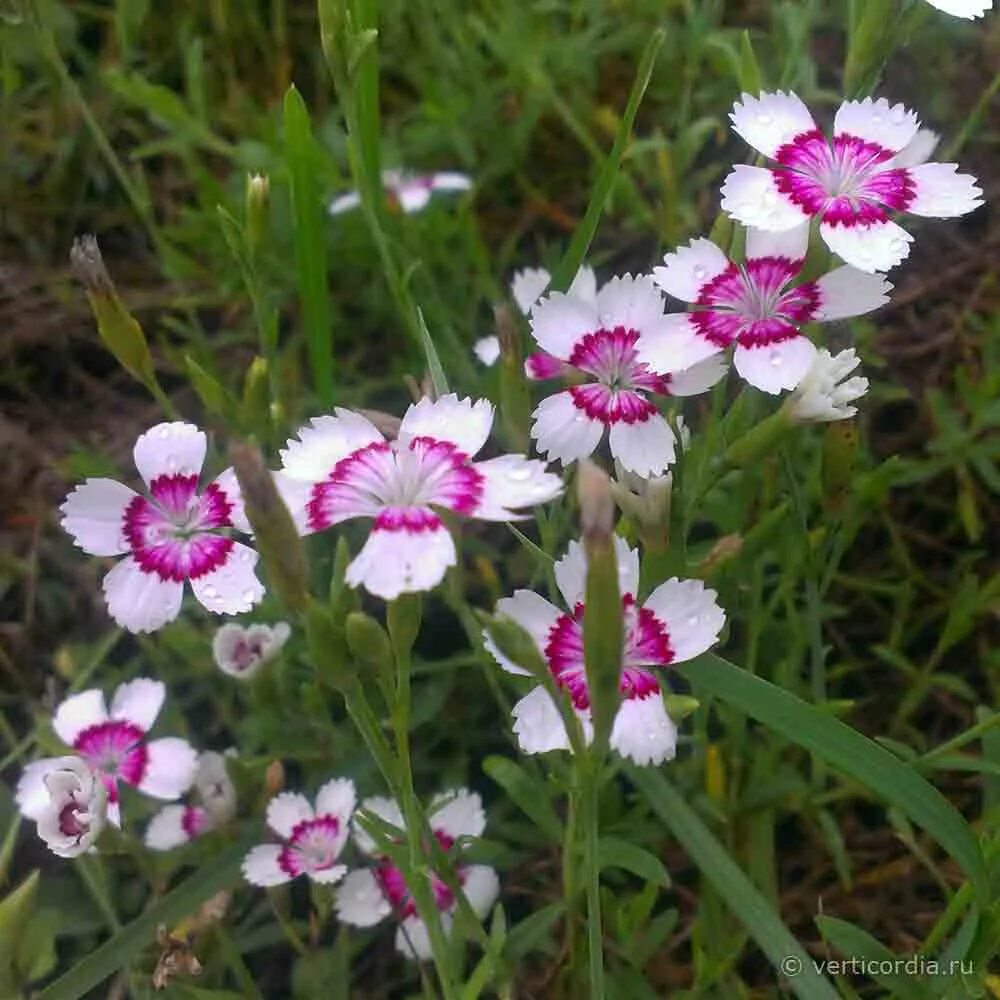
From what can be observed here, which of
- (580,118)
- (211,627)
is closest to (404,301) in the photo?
(211,627)

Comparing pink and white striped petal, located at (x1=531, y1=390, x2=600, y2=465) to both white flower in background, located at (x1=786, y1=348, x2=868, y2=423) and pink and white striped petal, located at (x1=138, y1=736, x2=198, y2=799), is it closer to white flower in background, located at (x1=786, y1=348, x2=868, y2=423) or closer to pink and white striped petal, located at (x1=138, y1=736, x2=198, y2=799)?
white flower in background, located at (x1=786, y1=348, x2=868, y2=423)

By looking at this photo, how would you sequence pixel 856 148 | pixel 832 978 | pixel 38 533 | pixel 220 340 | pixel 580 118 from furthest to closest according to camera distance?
pixel 580 118 → pixel 220 340 → pixel 38 533 → pixel 832 978 → pixel 856 148

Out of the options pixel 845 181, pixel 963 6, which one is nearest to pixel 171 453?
pixel 845 181

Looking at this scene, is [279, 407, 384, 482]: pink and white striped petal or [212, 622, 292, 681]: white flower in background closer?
[279, 407, 384, 482]: pink and white striped petal

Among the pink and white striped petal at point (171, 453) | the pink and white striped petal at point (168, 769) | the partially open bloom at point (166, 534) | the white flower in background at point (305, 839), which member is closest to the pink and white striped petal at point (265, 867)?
the white flower in background at point (305, 839)

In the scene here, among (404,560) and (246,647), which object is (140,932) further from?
(404,560)

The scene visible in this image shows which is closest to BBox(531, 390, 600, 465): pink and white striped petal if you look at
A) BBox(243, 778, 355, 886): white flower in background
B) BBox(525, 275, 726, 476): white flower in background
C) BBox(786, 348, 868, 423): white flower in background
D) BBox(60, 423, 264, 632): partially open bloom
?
BBox(525, 275, 726, 476): white flower in background

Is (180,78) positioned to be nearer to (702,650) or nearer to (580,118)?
(580,118)
